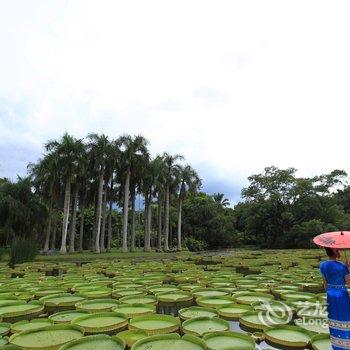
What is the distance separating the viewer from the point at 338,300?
13.3ft

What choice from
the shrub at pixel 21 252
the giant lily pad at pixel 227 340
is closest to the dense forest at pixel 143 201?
the shrub at pixel 21 252

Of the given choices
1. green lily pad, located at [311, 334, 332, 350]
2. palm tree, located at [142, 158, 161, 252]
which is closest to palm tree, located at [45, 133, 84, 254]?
palm tree, located at [142, 158, 161, 252]

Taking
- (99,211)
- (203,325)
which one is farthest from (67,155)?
(203,325)

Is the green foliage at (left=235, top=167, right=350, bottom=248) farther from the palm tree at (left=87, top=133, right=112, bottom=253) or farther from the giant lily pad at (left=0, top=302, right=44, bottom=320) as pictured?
the giant lily pad at (left=0, top=302, right=44, bottom=320)

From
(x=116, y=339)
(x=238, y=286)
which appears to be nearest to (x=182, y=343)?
(x=116, y=339)

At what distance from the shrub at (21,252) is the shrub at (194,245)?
30.6 meters

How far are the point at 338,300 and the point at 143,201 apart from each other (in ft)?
143

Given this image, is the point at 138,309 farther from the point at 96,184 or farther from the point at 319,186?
the point at 319,186

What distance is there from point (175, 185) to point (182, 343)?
41204 mm

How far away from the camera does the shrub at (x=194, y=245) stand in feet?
165

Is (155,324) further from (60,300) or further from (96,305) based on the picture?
(60,300)

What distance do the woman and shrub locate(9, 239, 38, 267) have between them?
18703 millimetres

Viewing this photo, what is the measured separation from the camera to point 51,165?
34.0 metres

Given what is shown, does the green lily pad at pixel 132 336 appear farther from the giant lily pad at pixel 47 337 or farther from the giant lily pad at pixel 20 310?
the giant lily pad at pixel 20 310
